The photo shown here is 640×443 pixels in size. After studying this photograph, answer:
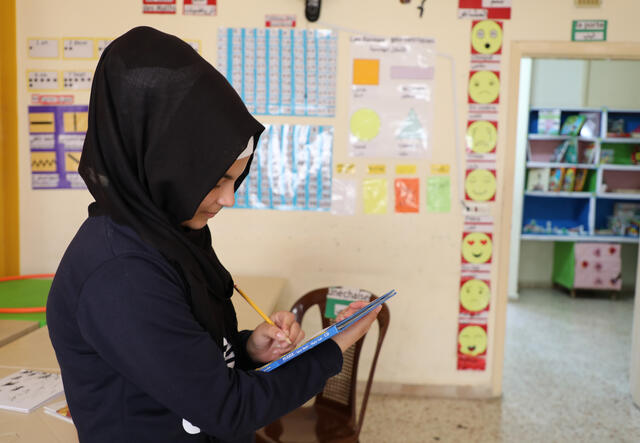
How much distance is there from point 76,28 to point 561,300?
4963 millimetres

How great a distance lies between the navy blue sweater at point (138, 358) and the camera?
2.36ft

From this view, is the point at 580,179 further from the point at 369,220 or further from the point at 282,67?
the point at 282,67

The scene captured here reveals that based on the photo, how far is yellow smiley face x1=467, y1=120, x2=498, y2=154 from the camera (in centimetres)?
279

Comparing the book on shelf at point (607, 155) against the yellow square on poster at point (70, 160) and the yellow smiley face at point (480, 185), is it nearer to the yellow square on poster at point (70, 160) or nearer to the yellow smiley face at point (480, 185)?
the yellow smiley face at point (480, 185)

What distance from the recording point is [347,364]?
2020 mm

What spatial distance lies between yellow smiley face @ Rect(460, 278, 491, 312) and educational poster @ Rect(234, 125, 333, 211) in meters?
0.95

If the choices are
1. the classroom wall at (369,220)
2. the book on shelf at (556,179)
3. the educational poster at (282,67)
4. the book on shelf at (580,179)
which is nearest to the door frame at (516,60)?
the classroom wall at (369,220)

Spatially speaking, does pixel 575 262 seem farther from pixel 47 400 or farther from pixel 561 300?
pixel 47 400

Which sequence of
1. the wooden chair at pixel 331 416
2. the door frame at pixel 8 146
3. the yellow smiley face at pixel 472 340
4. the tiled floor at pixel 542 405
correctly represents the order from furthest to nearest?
the yellow smiley face at pixel 472 340 < the door frame at pixel 8 146 < the tiled floor at pixel 542 405 < the wooden chair at pixel 331 416

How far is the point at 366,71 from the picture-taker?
2789 millimetres

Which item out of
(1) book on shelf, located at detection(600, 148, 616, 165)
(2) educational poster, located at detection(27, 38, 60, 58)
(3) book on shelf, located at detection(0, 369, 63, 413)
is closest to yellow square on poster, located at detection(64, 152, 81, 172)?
(2) educational poster, located at detection(27, 38, 60, 58)

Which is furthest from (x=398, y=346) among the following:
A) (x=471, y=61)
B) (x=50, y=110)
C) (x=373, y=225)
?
(x=50, y=110)

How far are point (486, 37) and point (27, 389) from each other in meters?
2.66

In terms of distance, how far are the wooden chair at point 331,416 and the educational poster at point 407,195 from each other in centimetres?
87
